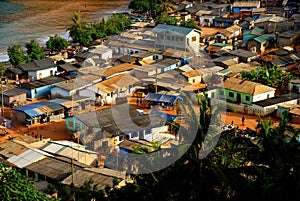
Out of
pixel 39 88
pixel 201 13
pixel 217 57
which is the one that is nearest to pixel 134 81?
pixel 39 88

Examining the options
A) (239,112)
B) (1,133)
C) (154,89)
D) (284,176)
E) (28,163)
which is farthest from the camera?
(154,89)

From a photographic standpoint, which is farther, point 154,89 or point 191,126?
point 154,89

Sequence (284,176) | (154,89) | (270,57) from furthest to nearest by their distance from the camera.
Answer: (270,57) < (154,89) < (284,176)

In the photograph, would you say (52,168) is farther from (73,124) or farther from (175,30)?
(175,30)

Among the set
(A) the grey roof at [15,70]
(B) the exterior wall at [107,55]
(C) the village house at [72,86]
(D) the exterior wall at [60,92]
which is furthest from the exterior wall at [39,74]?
(B) the exterior wall at [107,55]

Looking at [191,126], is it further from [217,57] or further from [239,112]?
[217,57]

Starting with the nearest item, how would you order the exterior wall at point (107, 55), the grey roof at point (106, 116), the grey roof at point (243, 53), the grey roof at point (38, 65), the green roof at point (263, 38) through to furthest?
the grey roof at point (106, 116), the grey roof at point (38, 65), the grey roof at point (243, 53), the exterior wall at point (107, 55), the green roof at point (263, 38)

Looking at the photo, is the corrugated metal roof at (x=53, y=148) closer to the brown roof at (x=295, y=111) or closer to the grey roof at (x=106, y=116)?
the grey roof at (x=106, y=116)

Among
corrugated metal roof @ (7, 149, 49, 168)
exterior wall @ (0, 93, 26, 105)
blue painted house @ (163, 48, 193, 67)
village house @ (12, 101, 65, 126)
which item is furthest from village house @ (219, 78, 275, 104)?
corrugated metal roof @ (7, 149, 49, 168)
